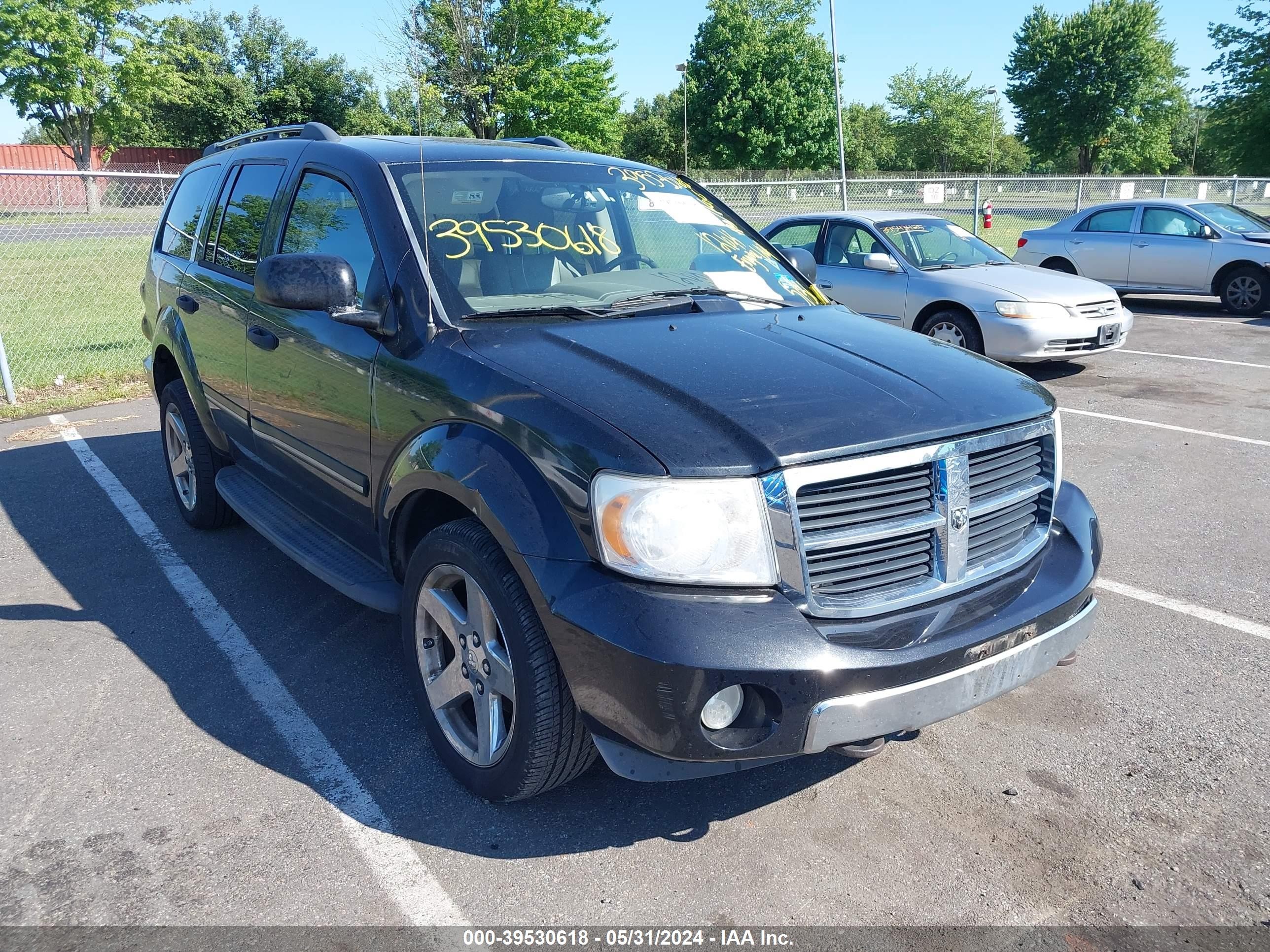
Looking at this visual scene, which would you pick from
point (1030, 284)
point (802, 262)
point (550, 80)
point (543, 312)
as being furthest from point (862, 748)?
point (550, 80)

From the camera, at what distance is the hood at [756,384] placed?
2.44 meters

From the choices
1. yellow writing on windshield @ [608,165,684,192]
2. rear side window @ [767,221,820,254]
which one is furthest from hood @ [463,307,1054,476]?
rear side window @ [767,221,820,254]

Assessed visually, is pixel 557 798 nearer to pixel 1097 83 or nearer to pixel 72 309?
pixel 72 309

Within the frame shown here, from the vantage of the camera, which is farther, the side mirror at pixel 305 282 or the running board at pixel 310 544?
the running board at pixel 310 544

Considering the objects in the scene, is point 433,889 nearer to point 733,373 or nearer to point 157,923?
point 157,923

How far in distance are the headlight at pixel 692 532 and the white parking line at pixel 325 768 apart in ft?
3.52

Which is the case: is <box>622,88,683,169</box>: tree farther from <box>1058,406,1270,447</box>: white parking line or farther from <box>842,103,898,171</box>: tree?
<box>1058,406,1270,447</box>: white parking line

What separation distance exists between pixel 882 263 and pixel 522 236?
655 cm

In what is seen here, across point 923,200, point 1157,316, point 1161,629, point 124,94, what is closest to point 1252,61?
point 923,200

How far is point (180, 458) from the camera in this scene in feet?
18.0

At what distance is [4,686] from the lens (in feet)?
12.3

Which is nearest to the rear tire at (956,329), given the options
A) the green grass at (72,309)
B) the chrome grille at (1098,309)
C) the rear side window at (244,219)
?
the chrome grille at (1098,309)

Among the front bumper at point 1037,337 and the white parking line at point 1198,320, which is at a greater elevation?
the front bumper at point 1037,337

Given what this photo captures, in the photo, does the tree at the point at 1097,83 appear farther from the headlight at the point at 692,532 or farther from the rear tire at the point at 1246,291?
the headlight at the point at 692,532
